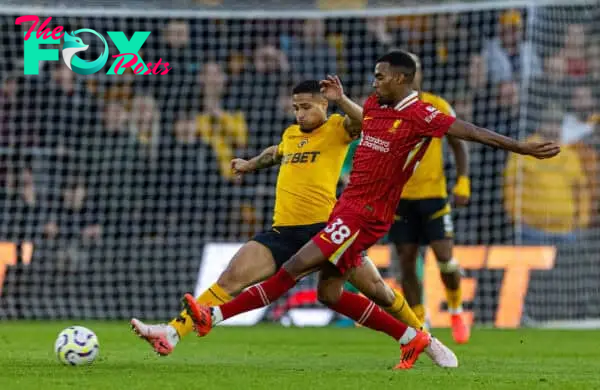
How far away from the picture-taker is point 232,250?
14.1m

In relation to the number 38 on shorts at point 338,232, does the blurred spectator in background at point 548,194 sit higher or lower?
lower

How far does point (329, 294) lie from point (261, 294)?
427 mm

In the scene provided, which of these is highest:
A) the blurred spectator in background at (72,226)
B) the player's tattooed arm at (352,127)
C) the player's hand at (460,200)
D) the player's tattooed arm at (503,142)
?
the player's tattooed arm at (503,142)

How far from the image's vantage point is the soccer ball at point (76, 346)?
7242 mm

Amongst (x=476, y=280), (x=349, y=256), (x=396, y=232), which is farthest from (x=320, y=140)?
(x=476, y=280)

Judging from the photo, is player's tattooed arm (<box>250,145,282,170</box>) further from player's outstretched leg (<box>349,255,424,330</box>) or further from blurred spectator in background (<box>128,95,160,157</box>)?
blurred spectator in background (<box>128,95,160,157</box>)

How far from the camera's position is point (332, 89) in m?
7.69

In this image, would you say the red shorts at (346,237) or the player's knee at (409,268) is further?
the player's knee at (409,268)

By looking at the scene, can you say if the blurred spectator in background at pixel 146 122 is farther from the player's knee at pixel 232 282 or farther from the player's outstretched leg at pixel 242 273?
the player's knee at pixel 232 282

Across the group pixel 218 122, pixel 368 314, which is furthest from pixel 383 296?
pixel 218 122

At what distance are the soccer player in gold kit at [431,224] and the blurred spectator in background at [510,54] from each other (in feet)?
14.8

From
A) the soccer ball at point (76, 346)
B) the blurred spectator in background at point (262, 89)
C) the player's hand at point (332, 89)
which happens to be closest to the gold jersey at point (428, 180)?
the player's hand at point (332, 89)

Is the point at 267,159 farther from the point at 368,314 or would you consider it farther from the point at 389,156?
the point at 368,314

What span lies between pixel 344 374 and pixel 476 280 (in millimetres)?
6867
